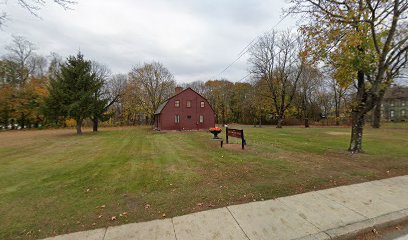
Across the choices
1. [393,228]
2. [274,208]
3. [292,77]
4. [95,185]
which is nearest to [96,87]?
[95,185]

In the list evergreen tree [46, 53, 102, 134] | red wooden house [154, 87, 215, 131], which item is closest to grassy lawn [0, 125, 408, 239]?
evergreen tree [46, 53, 102, 134]

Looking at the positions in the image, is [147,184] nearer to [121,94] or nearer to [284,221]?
[284,221]

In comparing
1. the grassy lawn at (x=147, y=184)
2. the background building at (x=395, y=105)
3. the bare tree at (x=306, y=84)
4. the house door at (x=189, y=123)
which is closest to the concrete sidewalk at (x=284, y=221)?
the grassy lawn at (x=147, y=184)

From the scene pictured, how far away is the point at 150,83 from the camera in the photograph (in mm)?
42281

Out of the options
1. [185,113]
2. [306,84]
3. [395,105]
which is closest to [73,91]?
[185,113]

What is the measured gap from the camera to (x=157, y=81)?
42.6 meters

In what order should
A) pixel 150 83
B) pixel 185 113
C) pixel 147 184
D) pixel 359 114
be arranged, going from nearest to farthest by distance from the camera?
pixel 147 184
pixel 359 114
pixel 185 113
pixel 150 83

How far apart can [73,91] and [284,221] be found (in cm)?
2737

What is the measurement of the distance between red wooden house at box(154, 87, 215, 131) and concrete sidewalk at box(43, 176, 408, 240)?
87.1ft

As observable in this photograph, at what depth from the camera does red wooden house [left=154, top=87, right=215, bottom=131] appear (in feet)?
98.6

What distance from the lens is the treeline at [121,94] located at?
79.6 feet

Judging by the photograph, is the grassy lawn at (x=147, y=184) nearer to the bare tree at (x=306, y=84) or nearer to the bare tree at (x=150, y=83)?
the bare tree at (x=306, y=84)

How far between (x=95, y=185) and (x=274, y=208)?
4.87 m

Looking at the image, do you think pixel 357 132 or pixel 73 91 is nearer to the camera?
pixel 357 132
